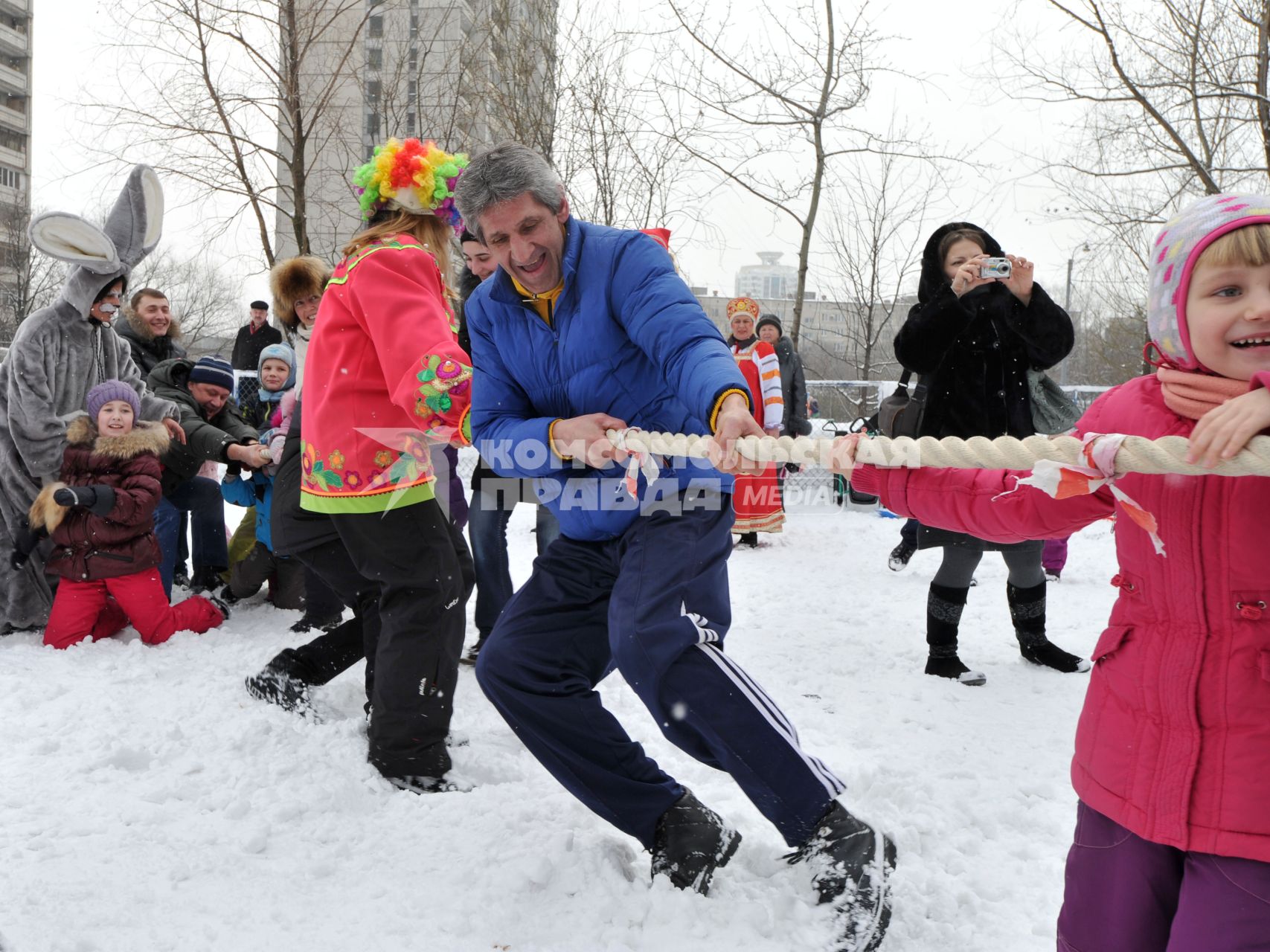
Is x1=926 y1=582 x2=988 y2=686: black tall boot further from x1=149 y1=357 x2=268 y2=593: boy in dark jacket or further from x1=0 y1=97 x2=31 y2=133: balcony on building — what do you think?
x1=0 y1=97 x2=31 y2=133: balcony on building

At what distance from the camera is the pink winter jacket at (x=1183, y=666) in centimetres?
138

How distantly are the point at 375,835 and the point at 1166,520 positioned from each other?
7.06 ft

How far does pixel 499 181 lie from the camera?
7.37 feet

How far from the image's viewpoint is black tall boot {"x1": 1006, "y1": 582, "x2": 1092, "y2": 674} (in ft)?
13.8

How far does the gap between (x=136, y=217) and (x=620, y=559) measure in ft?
13.6

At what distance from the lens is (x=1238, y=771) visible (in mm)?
1377

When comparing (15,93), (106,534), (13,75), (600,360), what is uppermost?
(13,75)

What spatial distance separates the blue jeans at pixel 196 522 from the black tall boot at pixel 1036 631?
4.35 meters

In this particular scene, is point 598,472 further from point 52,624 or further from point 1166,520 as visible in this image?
point 52,624

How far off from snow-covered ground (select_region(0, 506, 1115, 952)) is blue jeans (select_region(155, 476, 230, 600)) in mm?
950

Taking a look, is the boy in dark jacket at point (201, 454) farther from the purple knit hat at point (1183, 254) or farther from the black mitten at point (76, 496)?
the purple knit hat at point (1183, 254)

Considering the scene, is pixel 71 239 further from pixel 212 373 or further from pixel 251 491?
pixel 251 491

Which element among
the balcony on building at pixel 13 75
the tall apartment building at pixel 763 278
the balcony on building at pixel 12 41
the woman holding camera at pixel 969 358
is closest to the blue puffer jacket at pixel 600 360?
the woman holding camera at pixel 969 358

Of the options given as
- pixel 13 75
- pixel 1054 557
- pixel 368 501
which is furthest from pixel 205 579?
pixel 13 75
